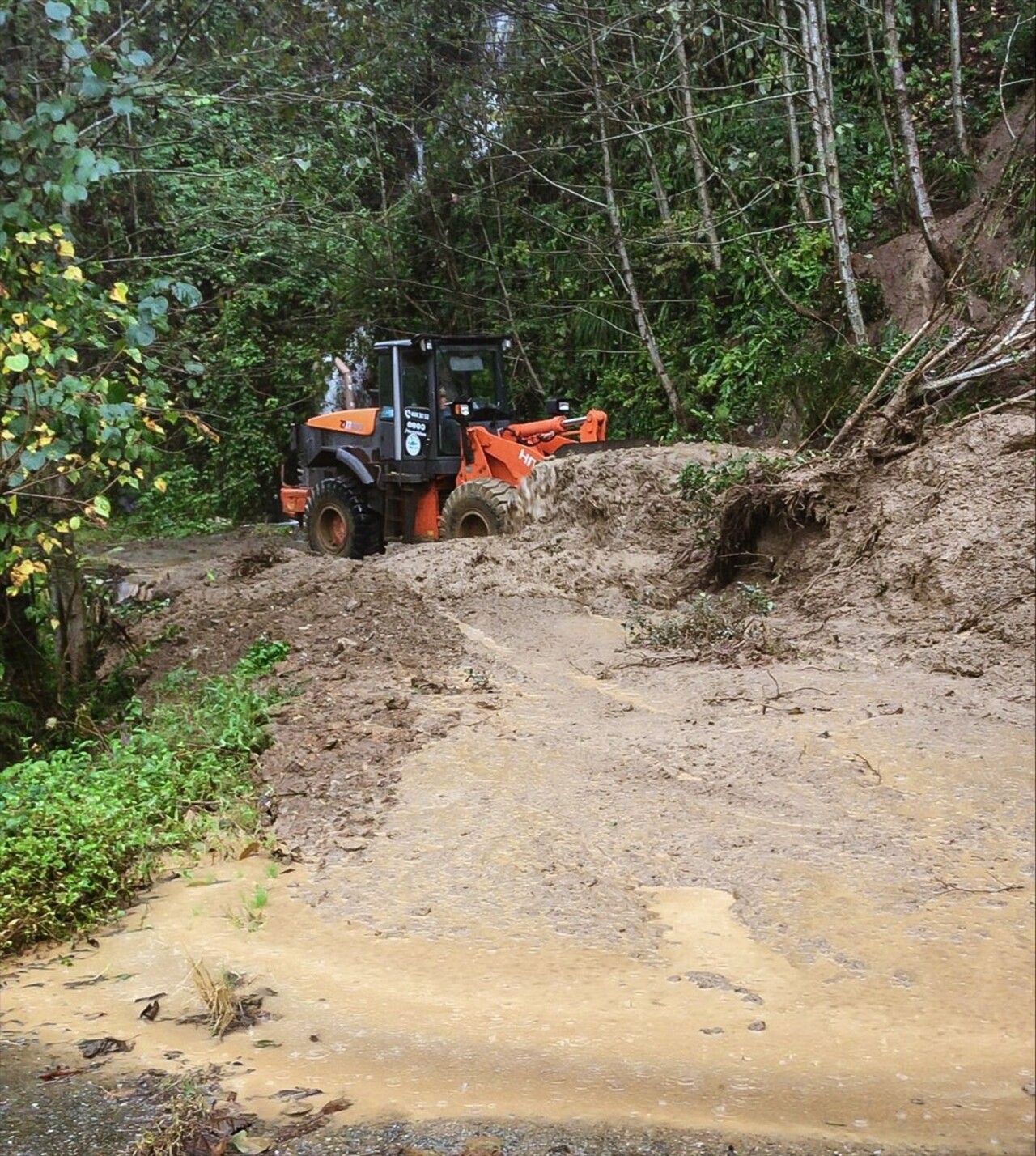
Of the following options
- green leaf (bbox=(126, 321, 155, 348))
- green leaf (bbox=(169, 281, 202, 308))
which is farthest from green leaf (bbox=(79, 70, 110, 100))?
green leaf (bbox=(126, 321, 155, 348))

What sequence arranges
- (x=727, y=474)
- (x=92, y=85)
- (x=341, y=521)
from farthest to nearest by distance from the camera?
(x=341, y=521)
(x=727, y=474)
(x=92, y=85)

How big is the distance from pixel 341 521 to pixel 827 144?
688 cm

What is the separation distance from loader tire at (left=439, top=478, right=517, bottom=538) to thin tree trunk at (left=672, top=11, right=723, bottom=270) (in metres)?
5.17

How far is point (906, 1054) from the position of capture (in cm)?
315

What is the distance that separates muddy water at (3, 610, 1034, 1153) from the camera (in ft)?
10.6

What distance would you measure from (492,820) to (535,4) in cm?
1342

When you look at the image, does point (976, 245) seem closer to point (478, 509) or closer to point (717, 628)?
point (478, 509)

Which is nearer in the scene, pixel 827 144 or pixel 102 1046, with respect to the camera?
pixel 102 1046

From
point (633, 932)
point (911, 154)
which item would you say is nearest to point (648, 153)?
point (911, 154)

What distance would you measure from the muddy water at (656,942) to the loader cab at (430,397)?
7.59 meters

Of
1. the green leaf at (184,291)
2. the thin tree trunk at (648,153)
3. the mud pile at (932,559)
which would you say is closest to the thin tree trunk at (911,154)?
the thin tree trunk at (648,153)

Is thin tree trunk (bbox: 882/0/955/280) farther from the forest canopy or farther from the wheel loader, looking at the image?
the wheel loader

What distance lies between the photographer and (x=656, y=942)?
4207 mm

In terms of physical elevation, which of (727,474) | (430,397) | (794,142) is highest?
(794,142)
